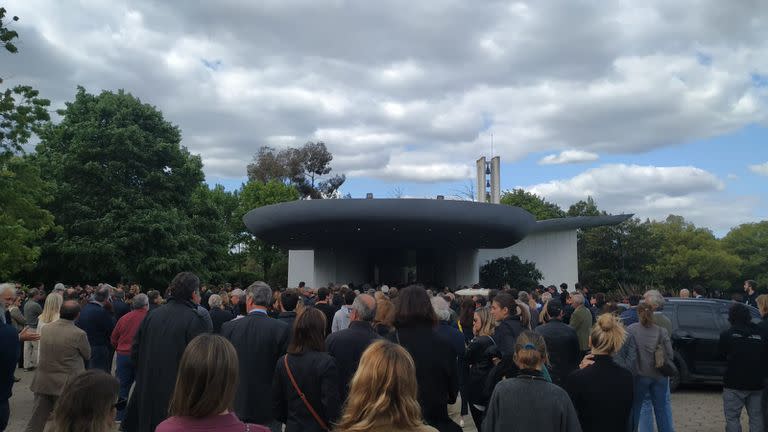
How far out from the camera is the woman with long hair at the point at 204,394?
2.72 m

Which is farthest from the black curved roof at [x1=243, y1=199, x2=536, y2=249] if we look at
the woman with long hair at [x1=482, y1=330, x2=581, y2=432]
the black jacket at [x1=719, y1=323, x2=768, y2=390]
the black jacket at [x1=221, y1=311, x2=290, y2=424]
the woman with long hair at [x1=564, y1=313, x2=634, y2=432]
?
the woman with long hair at [x1=482, y1=330, x2=581, y2=432]

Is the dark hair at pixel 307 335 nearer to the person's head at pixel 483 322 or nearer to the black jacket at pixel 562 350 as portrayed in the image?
the person's head at pixel 483 322

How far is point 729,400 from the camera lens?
23.9ft

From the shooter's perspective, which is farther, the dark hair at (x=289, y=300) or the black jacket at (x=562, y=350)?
the dark hair at (x=289, y=300)

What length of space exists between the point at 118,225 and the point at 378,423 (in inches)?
1267

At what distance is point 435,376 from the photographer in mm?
4945

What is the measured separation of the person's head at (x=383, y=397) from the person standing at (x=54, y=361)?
5.40 meters

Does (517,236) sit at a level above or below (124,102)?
below

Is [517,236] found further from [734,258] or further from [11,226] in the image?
[734,258]

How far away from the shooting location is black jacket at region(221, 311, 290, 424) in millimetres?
5438

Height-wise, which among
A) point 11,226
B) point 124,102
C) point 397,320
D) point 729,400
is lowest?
point 729,400

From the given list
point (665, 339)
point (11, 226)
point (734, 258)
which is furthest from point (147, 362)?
point (734, 258)

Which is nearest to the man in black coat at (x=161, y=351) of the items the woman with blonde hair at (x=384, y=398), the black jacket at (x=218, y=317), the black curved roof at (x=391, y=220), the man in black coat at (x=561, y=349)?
the woman with blonde hair at (x=384, y=398)

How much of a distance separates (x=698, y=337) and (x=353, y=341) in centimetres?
894
